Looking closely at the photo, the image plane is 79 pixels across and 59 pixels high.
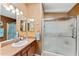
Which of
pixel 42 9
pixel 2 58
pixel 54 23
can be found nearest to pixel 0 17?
pixel 42 9

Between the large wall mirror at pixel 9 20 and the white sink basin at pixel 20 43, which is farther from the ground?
the large wall mirror at pixel 9 20

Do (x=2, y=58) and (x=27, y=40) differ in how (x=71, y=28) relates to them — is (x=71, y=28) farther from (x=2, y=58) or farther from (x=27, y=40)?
(x=2, y=58)

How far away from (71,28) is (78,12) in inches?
24.7

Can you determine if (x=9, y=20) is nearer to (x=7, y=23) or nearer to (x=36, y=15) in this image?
(x=7, y=23)

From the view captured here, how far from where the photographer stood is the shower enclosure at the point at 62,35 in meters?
3.17

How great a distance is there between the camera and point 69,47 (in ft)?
10.9

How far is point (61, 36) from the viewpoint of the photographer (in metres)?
3.31

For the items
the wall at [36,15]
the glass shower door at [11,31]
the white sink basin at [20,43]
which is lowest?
the white sink basin at [20,43]

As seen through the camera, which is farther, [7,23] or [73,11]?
[73,11]

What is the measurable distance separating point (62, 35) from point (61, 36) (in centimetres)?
4

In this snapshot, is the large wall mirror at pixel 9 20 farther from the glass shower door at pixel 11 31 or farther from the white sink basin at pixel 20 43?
the white sink basin at pixel 20 43

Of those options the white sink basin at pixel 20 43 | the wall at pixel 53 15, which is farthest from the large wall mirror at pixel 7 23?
the wall at pixel 53 15

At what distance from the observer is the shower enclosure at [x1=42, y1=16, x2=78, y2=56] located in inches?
125

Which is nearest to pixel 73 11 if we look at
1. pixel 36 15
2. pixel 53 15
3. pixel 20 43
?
pixel 53 15
